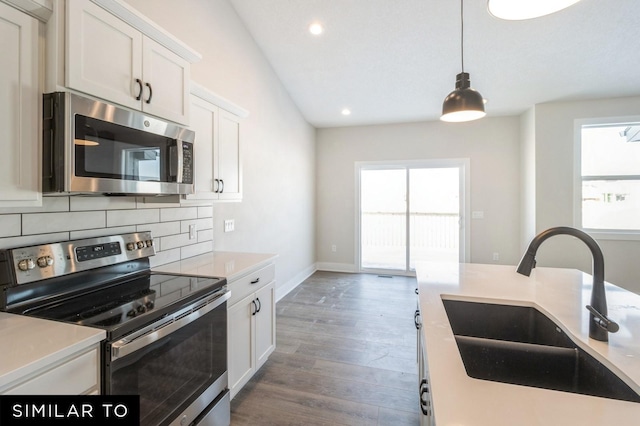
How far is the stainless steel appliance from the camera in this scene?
1.17 m

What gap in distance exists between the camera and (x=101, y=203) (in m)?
1.71

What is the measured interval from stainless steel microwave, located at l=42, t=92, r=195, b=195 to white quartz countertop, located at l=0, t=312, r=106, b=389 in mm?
518

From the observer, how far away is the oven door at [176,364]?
44.5 inches

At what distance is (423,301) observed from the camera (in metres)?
1.44

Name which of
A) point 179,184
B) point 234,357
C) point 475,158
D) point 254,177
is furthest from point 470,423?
point 475,158

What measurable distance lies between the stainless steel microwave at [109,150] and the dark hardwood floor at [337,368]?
156 centimetres

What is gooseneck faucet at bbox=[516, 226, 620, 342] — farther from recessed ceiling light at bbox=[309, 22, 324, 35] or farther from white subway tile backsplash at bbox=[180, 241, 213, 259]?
recessed ceiling light at bbox=[309, 22, 324, 35]

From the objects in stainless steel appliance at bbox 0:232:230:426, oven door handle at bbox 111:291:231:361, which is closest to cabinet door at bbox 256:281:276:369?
stainless steel appliance at bbox 0:232:230:426

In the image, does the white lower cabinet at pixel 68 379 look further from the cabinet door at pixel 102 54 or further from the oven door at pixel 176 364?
the cabinet door at pixel 102 54

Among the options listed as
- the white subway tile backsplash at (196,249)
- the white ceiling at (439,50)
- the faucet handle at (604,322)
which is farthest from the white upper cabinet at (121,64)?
the faucet handle at (604,322)

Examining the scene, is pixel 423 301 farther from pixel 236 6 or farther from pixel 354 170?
pixel 354 170

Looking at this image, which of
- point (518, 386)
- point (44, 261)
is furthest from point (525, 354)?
point (44, 261)

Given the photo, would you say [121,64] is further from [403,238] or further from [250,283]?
[403,238]

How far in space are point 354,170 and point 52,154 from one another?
4.72 metres
